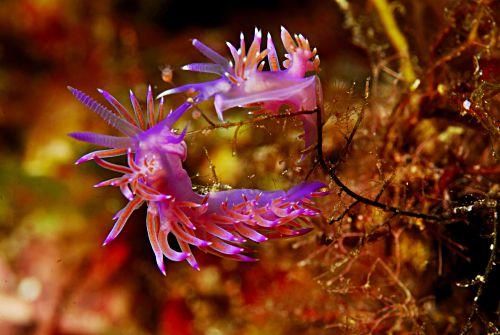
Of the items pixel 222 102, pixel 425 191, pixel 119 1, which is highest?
pixel 222 102

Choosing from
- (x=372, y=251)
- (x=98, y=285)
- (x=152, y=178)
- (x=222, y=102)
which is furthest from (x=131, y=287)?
(x=222, y=102)

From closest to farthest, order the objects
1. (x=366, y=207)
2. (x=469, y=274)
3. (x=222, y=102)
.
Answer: (x=222, y=102), (x=366, y=207), (x=469, y=274)

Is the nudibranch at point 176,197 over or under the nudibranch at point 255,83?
under

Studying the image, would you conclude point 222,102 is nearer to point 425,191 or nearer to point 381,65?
point 425,191

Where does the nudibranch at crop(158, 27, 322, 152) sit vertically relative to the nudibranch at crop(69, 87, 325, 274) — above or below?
above
